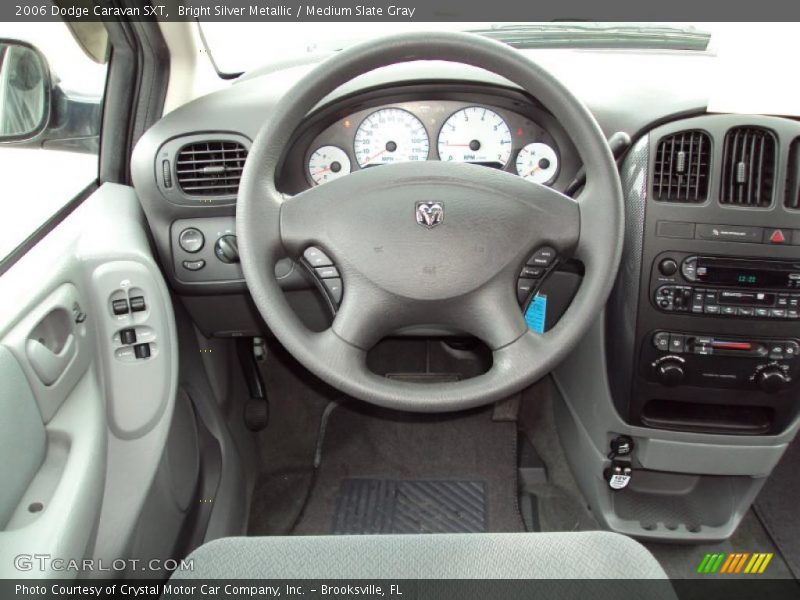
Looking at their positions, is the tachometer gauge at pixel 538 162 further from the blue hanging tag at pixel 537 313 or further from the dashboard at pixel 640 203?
the blue hanging tag at pixel 537 313

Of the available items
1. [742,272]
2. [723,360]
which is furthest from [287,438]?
[742,272]

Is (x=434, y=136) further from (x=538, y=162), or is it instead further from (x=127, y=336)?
(x=127, y=336)

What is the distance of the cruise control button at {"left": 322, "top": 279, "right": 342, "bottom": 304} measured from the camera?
1174 mm

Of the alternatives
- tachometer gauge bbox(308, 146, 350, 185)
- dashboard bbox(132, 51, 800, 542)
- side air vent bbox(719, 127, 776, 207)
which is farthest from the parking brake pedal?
side air vent bbox(719, 127, 776, 207)

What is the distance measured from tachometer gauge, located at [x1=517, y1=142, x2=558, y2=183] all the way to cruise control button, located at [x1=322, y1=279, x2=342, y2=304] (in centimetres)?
50

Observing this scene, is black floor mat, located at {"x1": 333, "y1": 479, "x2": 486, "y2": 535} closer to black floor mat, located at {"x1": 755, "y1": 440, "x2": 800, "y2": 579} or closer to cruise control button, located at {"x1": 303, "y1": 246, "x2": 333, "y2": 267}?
black floor mat, located at {"x1": 755, "y1": 440, "x2": 800, "y2": 579}

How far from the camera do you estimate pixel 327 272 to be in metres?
1.16

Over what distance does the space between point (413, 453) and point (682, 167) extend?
1.18 m

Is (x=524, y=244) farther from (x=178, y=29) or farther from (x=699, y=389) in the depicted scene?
(x=178, y=29)

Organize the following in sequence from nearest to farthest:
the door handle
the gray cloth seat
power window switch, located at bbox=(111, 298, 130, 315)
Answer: the gray cloth seat, the door handle, power window switch, located at bbox=(111, 298, 130, 315)

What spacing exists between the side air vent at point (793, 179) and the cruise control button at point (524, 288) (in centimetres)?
60

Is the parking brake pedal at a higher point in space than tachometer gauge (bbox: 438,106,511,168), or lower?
lower

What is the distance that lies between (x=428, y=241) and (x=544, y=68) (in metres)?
0.33

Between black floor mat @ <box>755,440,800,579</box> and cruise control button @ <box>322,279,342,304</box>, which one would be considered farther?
black floor mat @ <box>755,440,800,579</box>
